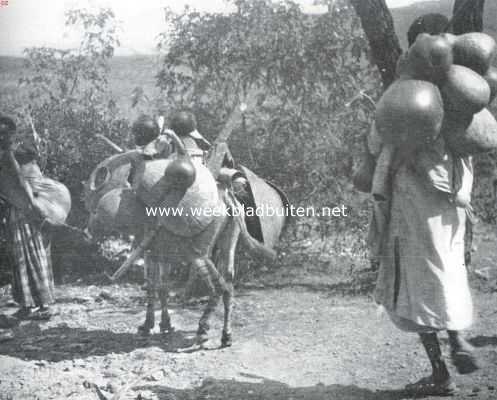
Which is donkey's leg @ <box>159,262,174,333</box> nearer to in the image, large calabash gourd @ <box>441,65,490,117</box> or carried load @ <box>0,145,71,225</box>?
carried load @ <box>0,145,71,225</box>

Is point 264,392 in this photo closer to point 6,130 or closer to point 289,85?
point 6,130

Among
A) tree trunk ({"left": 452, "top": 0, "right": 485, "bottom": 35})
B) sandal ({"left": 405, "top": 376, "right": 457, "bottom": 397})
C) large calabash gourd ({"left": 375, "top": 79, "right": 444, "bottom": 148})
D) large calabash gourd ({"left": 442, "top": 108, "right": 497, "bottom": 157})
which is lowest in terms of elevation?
sandal ({"left": 405, "top": 376, "right": 457, "bottom": 397})

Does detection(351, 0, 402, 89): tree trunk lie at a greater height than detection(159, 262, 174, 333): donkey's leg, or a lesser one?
greater

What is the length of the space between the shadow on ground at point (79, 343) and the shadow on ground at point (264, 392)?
0.96m

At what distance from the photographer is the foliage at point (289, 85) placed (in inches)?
261

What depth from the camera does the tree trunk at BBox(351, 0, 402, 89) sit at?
5.05 meters

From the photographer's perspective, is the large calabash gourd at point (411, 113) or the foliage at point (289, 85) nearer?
the large calabash gourd at point (411, 113)

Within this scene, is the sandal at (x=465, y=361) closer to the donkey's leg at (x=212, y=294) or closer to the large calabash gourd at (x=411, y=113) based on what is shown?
the large calabash gourd at (x=411, y=113)

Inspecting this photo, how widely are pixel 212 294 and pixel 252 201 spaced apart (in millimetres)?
878

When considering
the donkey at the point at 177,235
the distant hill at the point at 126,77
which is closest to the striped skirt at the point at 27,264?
the donkey at the point at 177,235

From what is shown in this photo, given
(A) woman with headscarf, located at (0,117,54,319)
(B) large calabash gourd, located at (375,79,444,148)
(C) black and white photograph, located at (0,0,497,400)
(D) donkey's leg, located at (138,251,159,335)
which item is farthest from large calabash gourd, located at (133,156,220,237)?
(A) woman with headscarf, located at (0,117,54,319)

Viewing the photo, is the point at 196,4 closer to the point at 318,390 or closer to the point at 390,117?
the point at 390,117

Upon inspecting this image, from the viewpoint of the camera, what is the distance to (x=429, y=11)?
16.9 ft

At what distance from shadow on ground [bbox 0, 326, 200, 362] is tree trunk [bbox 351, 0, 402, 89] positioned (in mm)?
3035
